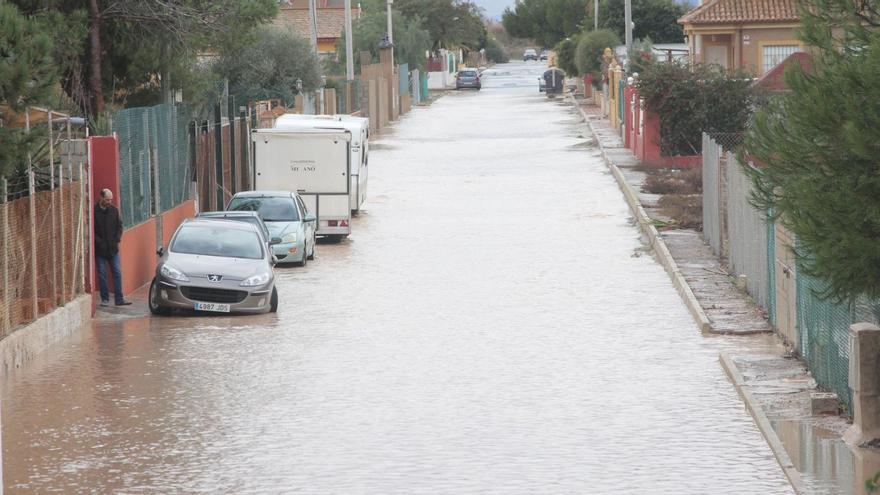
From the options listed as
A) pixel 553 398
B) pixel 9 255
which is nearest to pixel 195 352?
pixel 9 255

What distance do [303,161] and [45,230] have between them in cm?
1274

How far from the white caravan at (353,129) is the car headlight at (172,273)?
39.2 feet

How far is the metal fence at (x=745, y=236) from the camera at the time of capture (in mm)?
21578

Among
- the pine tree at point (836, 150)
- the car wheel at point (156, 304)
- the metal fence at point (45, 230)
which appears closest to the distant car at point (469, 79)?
the metal fence at point (45, 230)

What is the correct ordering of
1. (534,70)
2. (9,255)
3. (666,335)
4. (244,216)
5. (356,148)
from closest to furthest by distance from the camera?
(9,255) → (666,335) → (244,216) → (356,148) → (534,70)

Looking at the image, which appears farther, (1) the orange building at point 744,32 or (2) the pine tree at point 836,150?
(1) the orange building at point 744,32

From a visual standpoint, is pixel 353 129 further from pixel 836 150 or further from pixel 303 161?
pixel 836 150

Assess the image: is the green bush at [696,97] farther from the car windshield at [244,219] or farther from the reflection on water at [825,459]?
the reflection on water at [825,459]

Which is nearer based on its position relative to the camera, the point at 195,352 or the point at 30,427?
the point at 30,427

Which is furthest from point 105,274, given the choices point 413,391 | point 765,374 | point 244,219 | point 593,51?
point 593,51

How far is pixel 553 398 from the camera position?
1677 cm

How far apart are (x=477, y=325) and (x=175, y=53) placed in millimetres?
12771

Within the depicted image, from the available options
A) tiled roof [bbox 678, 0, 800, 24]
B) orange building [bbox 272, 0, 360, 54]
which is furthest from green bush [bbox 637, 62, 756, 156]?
orange building [bbox 272, 0, 360, 54]

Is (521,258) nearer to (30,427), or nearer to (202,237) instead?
(202,237)
